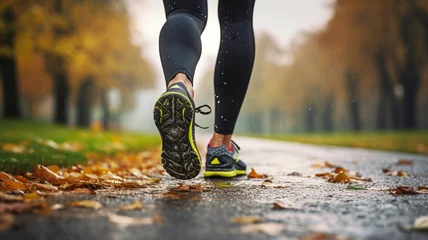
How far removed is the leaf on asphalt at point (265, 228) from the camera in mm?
1248

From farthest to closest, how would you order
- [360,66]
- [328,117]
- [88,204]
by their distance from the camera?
[328,117] → [360,66] → [88,204]

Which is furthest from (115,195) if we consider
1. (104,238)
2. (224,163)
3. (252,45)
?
(252,45)

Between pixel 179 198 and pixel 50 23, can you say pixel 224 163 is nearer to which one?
pixel 179 198

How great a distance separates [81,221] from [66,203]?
31 centimetres

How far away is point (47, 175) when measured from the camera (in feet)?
8.05

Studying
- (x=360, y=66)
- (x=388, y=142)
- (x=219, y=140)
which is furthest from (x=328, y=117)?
(x=219, y=140)

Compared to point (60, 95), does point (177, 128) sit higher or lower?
lower

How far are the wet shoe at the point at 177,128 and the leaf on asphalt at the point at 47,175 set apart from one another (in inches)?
24.3

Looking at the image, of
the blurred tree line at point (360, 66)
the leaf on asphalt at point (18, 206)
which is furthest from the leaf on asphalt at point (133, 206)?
the blurred tree line at point (360, 66)

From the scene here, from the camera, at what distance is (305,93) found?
98.1ft

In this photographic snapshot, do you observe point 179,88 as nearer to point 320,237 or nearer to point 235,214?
point 235,214

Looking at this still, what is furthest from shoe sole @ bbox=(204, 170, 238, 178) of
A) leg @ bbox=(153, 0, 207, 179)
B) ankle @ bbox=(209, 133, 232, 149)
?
leg @ bbox=(153, 0, 207, 179)

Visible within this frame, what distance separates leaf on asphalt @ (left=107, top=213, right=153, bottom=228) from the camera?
4.31ft

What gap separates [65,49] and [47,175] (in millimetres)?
10845
